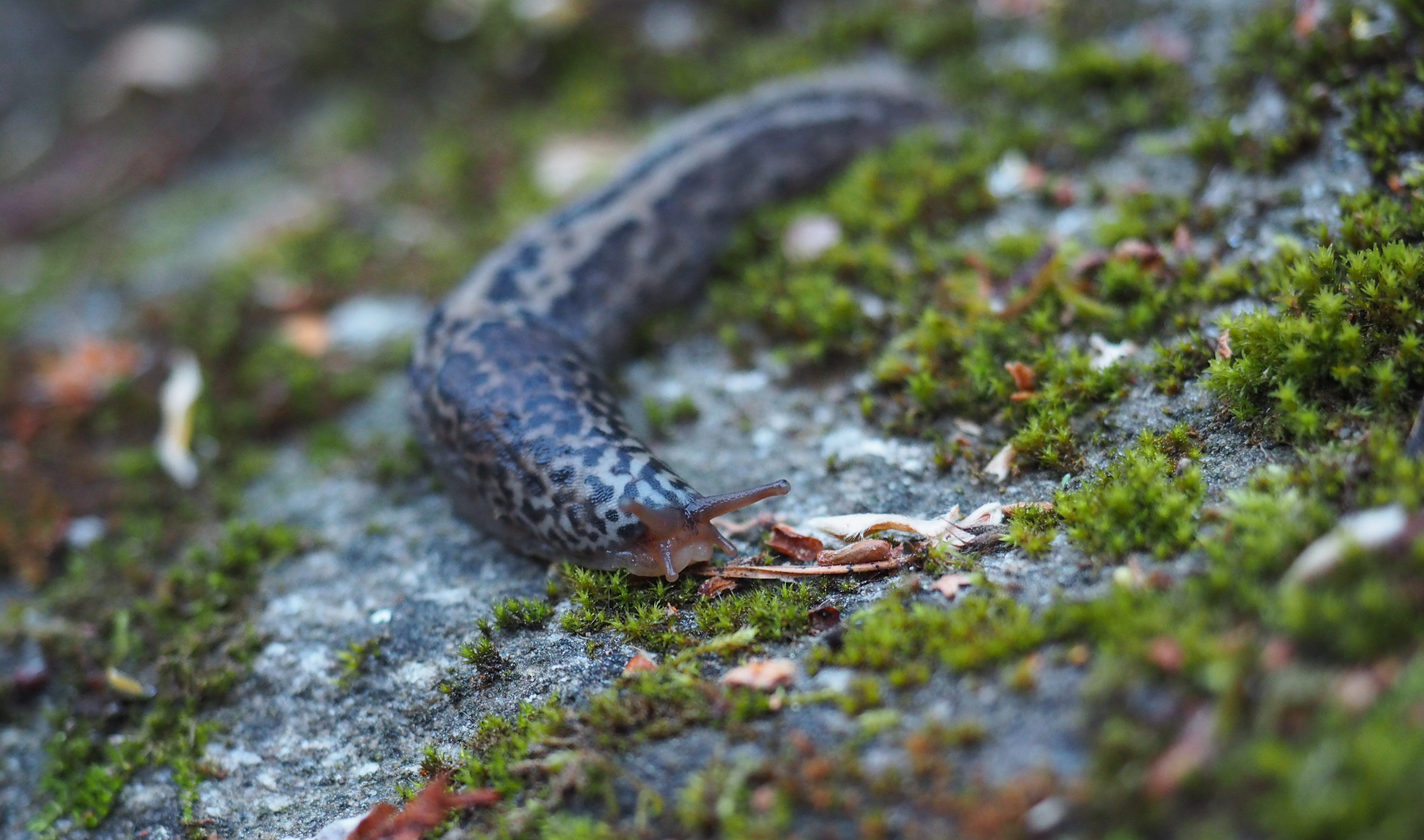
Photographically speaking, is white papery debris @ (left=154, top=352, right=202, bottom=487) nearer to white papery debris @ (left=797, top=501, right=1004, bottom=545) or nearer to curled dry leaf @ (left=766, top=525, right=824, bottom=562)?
curled dry leaf @ (left=766, top=525, right=824, bottom=562)

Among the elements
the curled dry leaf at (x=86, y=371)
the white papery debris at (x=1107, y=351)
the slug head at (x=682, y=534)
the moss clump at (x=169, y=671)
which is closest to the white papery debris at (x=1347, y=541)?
the white papery debris at (x=1107, y=351)

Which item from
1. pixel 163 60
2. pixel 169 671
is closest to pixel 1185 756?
pixel 169 671

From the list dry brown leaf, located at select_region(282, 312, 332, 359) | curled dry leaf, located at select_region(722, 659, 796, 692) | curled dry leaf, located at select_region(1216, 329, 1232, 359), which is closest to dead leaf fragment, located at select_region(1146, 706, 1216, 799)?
curled dry leaf, located at select_region(722, 659, 796, 692)

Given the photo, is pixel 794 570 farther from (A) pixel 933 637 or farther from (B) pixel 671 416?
(B) pixel 671 416

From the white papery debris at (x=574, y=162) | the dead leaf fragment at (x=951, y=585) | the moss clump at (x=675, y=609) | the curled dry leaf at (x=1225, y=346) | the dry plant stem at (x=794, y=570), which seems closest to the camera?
the dead leaf fragment at (x=951, y=585)

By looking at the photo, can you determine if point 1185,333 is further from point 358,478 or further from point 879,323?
point 358,478

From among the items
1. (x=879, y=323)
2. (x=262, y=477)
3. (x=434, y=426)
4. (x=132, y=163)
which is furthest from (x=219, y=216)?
(x=879, y=323)

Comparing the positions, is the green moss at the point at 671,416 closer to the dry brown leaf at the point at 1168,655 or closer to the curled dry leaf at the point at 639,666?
the curled dry leaf at the point at 639,666
